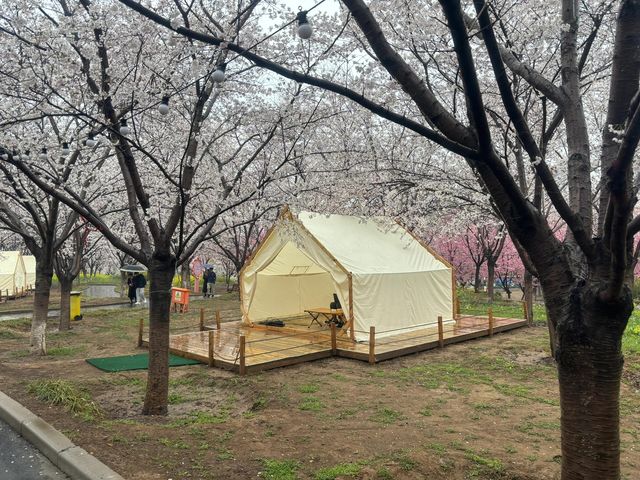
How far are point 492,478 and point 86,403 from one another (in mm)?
→ 5298

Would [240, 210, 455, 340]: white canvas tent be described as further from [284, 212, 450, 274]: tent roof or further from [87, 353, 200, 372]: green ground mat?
[87, 353, 200, 372]: green ground mat

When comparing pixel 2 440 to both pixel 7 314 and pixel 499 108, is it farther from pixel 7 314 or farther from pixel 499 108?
pixel 7 314

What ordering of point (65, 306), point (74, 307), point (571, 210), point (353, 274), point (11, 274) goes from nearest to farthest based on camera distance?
1. point (571, 210)
2. point (353, 274)
3. point (65, 306)
4. point (74, 307)
5. point (11, 274)

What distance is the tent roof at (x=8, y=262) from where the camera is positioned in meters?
27.0

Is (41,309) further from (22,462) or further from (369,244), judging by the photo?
(369,244)

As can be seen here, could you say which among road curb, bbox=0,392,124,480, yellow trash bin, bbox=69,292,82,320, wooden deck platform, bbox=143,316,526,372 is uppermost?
yellow trash bin, bbox=69,292,82,320

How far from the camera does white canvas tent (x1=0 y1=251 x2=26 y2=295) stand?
1051 inches

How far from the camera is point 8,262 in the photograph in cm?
2777

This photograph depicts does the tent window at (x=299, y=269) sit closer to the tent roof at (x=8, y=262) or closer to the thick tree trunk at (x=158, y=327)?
the thick tree trunk at (x=158, y=327)

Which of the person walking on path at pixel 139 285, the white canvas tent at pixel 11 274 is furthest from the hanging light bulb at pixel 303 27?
the white canvas tent at pixel 11 274

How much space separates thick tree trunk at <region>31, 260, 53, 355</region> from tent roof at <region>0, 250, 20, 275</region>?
775 inches

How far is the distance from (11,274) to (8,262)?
1134 millimetres

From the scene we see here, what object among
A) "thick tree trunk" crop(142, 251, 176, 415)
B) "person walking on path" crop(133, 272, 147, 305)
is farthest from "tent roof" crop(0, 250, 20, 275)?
"thick tree trunk" crop(142, 251, 176, 415)

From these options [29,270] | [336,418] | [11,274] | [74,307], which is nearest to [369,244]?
[336,418]
